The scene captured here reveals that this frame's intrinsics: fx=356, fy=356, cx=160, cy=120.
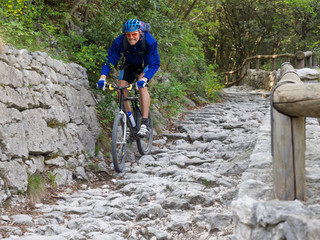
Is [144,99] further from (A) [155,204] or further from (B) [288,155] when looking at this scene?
(B) [288,155]

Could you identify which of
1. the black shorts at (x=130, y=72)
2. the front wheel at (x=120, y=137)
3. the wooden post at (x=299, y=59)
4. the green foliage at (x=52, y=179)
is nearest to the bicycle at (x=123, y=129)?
the front wheel at (x=120, y=137)

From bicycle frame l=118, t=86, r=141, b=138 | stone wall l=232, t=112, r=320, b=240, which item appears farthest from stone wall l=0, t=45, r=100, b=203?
stone wall l=232, t=112, r=320, b=240

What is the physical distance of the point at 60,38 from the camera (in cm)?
591

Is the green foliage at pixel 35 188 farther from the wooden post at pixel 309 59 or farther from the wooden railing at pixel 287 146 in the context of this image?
the wooden post at pixel 309 59

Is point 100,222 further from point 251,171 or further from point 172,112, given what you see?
point 172,112

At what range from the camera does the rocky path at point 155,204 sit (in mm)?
2984

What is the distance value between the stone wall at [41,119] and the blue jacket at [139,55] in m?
0.64

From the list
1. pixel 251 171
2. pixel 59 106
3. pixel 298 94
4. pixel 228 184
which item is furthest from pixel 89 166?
pixel 298 94

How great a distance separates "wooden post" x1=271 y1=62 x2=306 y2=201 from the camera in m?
2.10

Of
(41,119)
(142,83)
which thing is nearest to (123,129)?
(142,83)

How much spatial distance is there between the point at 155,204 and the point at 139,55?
8.52ft

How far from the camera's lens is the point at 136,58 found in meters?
5.38

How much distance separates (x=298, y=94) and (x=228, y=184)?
2.21 meters

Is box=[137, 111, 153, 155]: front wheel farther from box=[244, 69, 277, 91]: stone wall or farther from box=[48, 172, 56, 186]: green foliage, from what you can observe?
box=[244, 69, 277, 91]: stone wall
